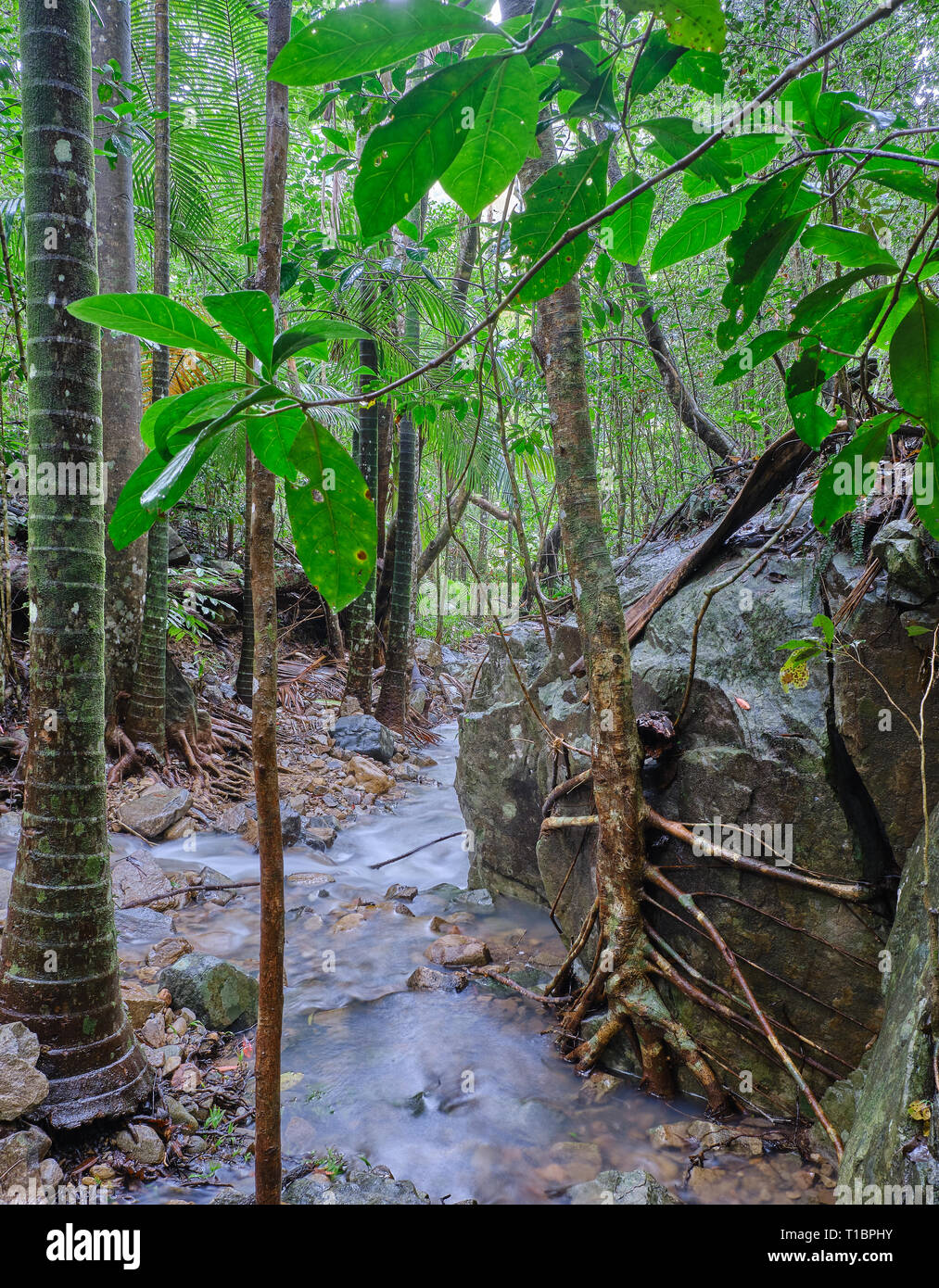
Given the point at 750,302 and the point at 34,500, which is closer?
the point at 750,302

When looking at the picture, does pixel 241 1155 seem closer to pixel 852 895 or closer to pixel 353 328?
pixel 852 895

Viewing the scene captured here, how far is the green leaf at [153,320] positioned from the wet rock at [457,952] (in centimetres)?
406

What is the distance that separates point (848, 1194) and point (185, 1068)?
234cm

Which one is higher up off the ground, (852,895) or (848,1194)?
(852,895)

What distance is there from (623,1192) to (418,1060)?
52.7 inches

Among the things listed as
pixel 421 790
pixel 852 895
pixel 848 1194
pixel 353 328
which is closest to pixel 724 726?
pixel 852 895

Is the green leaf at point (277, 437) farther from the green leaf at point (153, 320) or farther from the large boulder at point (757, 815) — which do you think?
the large boulder at point (757, 815)

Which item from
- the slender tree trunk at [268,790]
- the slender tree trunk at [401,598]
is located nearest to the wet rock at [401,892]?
the slender tree trunk at [268,790]

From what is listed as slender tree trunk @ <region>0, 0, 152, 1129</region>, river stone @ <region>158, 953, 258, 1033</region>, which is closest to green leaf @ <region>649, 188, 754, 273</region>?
slender tree trunk @ <region>0, 0, 152, 1129</region>

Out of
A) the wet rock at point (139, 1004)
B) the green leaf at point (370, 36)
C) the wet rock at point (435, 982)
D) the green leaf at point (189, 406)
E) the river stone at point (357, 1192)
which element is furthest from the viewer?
the wet rock at point (435, 982)

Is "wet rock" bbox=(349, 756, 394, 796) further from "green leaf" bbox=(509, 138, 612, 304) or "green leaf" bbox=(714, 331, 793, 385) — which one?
"green leaf" bbox=(509, 138, 612, 304)

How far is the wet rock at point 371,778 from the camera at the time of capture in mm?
7711

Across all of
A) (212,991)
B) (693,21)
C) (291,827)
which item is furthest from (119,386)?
(693,21)
